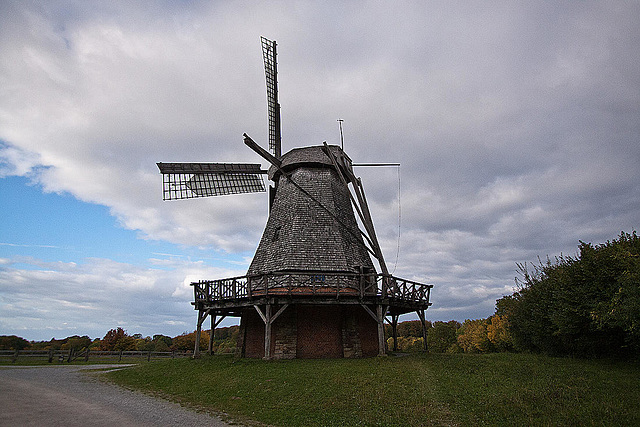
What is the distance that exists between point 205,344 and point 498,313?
99.4 feet

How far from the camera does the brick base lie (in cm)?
1581

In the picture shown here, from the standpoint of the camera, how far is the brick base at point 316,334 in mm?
15812

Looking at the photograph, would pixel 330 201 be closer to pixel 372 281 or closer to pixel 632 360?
pixel 372 281

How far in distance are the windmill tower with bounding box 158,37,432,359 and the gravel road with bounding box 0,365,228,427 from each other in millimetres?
5332

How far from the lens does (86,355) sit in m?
25.3

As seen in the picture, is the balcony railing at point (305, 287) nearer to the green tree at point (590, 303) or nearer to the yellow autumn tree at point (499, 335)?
the green tree at point (590, 303)

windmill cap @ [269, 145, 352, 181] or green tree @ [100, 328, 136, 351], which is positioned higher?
windmill cap @ [269, 145, 352, 181]

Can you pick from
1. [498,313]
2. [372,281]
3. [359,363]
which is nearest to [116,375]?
[359,363]

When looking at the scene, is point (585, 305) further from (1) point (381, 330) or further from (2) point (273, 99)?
(2) point (273, 99)

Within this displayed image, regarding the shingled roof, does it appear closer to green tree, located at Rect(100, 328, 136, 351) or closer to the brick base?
the brick base

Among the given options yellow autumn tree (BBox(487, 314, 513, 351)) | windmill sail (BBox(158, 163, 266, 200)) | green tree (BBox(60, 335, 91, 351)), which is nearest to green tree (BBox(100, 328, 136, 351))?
green tree (BBox(60, 335, 91, 351))

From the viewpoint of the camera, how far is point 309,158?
20719 mm

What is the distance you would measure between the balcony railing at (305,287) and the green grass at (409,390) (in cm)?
270

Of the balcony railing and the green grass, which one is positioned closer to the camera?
the green grass
